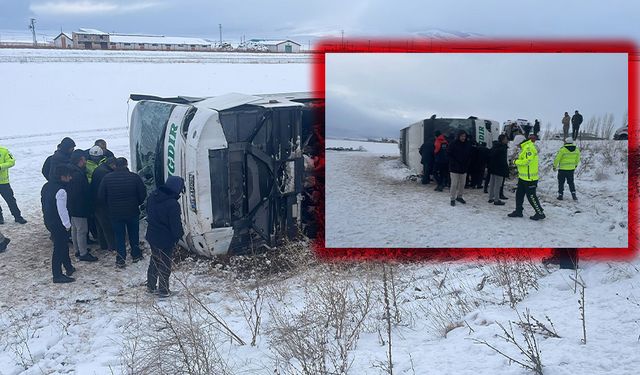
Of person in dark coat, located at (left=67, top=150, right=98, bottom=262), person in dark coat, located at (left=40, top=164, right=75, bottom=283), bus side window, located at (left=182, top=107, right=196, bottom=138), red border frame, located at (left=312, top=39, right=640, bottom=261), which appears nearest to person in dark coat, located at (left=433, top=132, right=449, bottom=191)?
red border frame, located at (left=312, top=39, right=640, bottom=261)

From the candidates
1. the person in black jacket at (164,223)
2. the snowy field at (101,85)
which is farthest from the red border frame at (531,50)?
the snowy field at (101,85)

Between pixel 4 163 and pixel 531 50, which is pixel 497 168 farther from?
pixel 4 163

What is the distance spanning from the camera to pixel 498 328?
458cm

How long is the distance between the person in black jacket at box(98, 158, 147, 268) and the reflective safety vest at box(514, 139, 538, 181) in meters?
5.14

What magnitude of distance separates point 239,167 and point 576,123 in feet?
14.1

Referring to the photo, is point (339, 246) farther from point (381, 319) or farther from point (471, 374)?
point (381, 319)

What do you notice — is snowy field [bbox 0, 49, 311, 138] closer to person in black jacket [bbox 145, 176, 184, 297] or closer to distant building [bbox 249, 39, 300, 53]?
distant building [bbox 249, 39, 300, 53]

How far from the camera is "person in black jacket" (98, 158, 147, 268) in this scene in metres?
7.42

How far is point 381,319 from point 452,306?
0.66 m

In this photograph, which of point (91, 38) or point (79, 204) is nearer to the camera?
point (79, 204)

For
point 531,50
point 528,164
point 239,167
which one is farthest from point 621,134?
point 239,167

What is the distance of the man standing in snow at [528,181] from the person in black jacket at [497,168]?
9 cm

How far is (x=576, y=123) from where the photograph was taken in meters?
3.66

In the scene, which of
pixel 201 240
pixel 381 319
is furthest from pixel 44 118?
pixel 381 319
